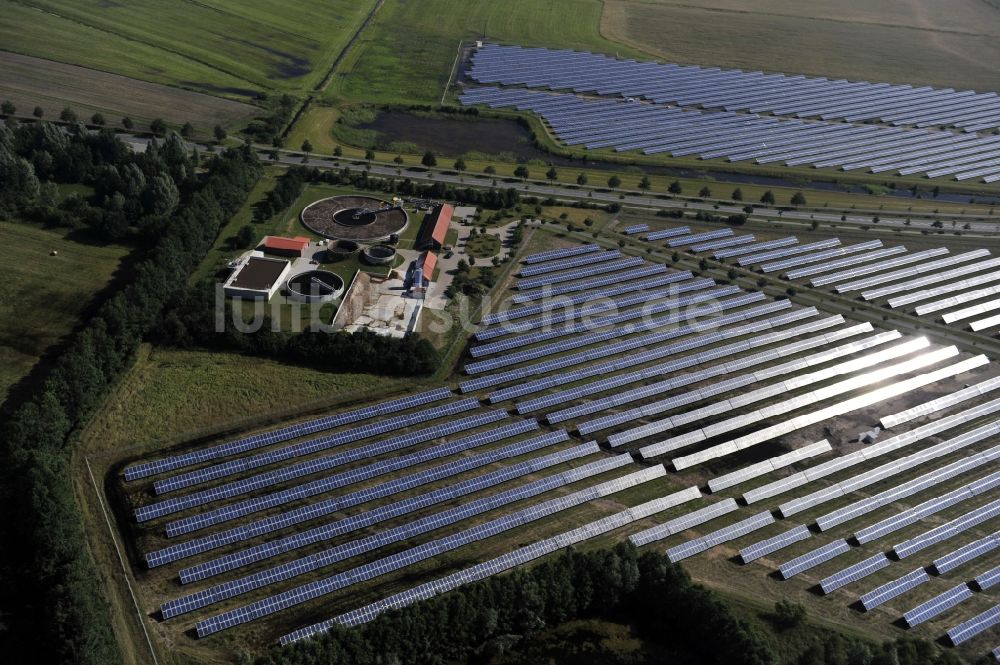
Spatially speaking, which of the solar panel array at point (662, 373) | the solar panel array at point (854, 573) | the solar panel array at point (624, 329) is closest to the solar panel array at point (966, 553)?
the solar panel array at point (854, 573)

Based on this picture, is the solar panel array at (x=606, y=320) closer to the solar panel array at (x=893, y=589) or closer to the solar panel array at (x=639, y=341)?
the solar panel array at (x=639, y=341)

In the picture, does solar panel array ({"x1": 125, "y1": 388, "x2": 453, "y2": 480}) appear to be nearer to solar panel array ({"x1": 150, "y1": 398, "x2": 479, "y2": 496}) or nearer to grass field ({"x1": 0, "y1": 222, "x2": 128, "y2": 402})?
solar panel array ({"x1": 150, "y1": 398, "x2": 479, "y2": 496})

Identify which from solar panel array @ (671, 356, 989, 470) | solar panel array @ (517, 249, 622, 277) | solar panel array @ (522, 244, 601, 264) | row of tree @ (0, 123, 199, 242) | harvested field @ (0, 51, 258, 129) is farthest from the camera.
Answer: harvested field @ (0, 51, 258, 129)

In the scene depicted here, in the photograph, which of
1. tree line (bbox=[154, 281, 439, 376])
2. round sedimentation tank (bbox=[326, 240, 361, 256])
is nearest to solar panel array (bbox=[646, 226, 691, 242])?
round sedimentation tank (bbox=[326, 240, 361, 256])

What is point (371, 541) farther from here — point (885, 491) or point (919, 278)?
point (919, 278)

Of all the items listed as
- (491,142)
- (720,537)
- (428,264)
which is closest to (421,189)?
(428,264)

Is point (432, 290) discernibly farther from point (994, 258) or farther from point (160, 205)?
point (994, 258)
